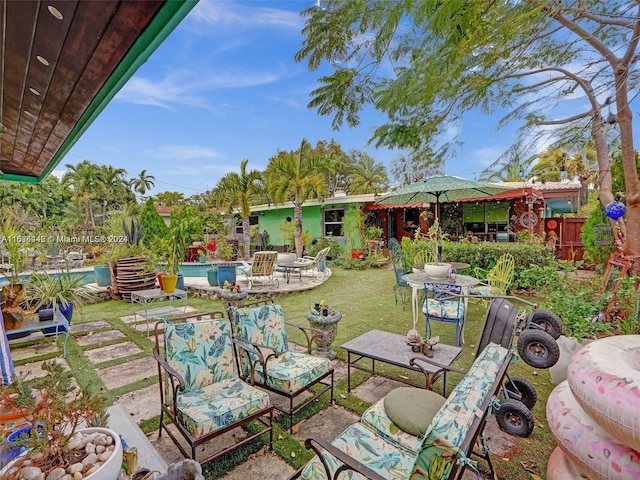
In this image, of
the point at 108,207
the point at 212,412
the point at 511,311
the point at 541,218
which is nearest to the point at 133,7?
the point at 212,412

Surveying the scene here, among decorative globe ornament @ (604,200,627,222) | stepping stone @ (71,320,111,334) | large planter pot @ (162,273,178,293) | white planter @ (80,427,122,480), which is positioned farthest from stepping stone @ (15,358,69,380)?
decorative globe ornament @ (604,200,627,222)

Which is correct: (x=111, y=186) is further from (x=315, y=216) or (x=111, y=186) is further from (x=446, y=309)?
(x=446, y=309)

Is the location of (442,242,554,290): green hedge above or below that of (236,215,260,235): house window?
below

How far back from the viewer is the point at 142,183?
36250 mm

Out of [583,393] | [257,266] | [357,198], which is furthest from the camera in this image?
[357,198]

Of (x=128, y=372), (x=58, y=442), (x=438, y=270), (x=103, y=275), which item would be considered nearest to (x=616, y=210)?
(x=438, y=270)

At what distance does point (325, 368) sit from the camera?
299 centimetres

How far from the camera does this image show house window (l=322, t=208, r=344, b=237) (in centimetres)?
1499

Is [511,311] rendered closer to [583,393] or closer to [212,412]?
[583,393]

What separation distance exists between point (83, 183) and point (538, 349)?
32.0 meters

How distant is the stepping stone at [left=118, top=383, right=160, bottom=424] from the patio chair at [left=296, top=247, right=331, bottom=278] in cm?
630

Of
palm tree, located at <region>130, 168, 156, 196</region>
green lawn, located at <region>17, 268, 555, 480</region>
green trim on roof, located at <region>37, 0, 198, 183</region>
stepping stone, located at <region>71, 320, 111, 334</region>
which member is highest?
palm tree, located at <region>130, 168, 156, 196</region>

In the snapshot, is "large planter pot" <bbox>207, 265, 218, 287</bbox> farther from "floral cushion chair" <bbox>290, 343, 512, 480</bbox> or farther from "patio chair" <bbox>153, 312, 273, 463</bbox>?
"floral cushion chair" <bbox>290, 343, 512, 480</bbox>

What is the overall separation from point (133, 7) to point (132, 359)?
4.42 m
